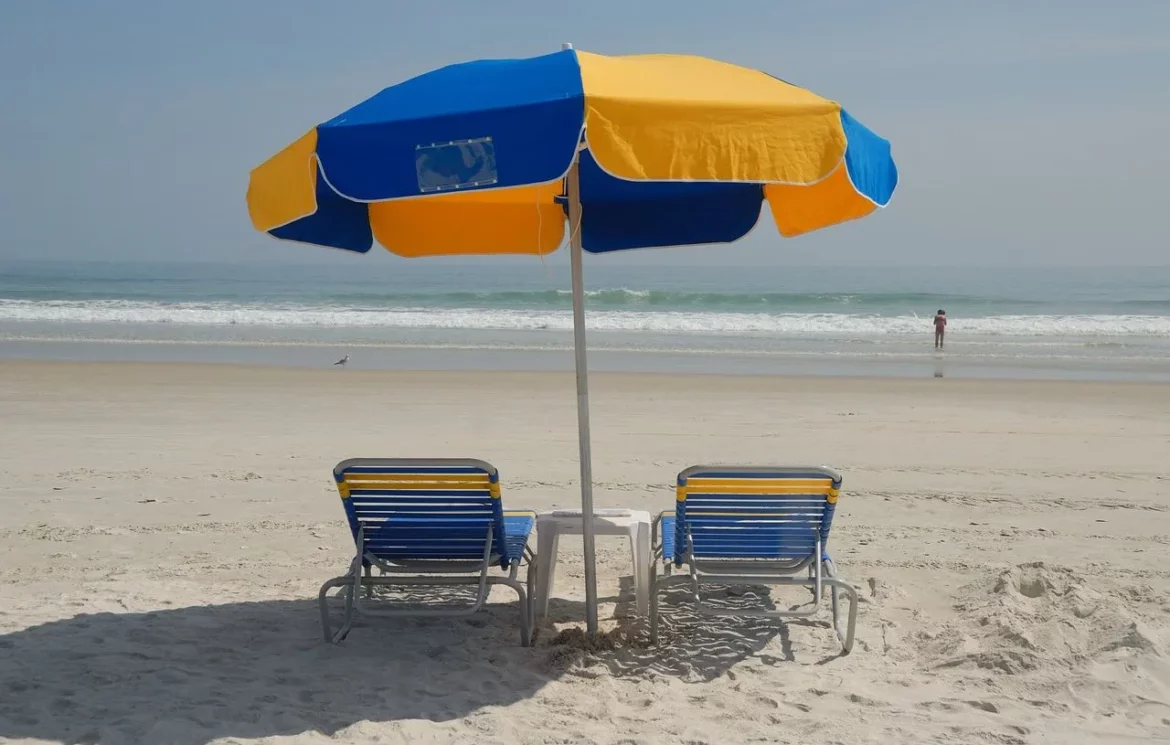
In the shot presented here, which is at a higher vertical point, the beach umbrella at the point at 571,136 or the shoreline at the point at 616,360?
the beach umbrella at the point at 571,136

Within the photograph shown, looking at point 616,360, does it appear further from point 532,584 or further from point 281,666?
point 281,666

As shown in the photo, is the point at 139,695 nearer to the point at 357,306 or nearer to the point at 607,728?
the point at 607,728

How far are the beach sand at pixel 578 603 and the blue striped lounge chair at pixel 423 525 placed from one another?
0.26 m

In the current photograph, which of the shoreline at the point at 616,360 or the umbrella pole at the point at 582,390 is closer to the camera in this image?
the umbrella pole at the point at 582,390

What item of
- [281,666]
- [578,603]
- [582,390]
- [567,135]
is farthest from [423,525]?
[567,135]

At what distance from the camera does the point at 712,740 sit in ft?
11.2

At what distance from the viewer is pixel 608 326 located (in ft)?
93.9

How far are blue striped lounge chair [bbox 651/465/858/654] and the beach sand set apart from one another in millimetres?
301

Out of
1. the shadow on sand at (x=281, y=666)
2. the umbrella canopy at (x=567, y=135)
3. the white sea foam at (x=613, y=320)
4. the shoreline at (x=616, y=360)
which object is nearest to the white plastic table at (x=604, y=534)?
the shadow on sand at (x=281, y=666)

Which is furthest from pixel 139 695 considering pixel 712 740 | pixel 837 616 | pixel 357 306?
pixel 357 306

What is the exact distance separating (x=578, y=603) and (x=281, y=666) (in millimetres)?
1479

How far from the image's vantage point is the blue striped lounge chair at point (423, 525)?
13.6ft

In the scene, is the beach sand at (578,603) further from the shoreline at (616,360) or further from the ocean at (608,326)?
the shoreline at (616,360)

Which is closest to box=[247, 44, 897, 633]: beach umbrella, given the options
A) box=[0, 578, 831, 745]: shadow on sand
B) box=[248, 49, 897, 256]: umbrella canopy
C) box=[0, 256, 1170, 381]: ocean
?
box=[248, 49, 897, 256]: umbrella canopy
